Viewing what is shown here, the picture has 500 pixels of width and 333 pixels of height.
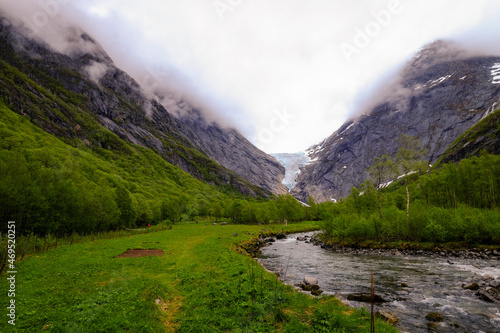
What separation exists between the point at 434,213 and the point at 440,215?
2.99 feet

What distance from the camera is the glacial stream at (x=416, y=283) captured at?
15.4 m

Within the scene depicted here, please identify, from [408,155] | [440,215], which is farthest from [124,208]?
[440,215]

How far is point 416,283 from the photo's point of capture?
24.0 metres

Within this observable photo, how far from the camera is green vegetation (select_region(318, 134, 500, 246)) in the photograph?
40.0m

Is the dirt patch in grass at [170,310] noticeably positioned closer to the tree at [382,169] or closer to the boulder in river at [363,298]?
the boulder in river at [363,298]

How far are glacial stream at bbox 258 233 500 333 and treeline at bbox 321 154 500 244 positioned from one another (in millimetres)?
8860

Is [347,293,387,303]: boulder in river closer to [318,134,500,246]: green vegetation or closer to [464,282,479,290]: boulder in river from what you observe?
[464,282,479,290]: boulder in river

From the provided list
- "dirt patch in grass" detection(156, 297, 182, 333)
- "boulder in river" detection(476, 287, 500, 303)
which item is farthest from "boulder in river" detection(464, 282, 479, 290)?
"dirt patch in grass" detection(156, 297, 182, 333)

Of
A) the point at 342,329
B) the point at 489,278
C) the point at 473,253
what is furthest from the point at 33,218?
the point at 473,253

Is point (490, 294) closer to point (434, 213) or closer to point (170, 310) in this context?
point (170, 310)

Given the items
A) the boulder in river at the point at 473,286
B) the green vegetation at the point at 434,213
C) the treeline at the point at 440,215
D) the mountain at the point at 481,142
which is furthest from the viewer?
the mountain at the point at 481,142

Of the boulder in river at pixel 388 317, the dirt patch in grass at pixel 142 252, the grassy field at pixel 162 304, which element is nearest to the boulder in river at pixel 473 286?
the boulder in river at pixel 388 317

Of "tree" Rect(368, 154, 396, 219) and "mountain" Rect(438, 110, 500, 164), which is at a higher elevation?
"mountain" Rect(438, 110, 500, 164)

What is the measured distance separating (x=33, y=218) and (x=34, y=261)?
2169 centimetres
